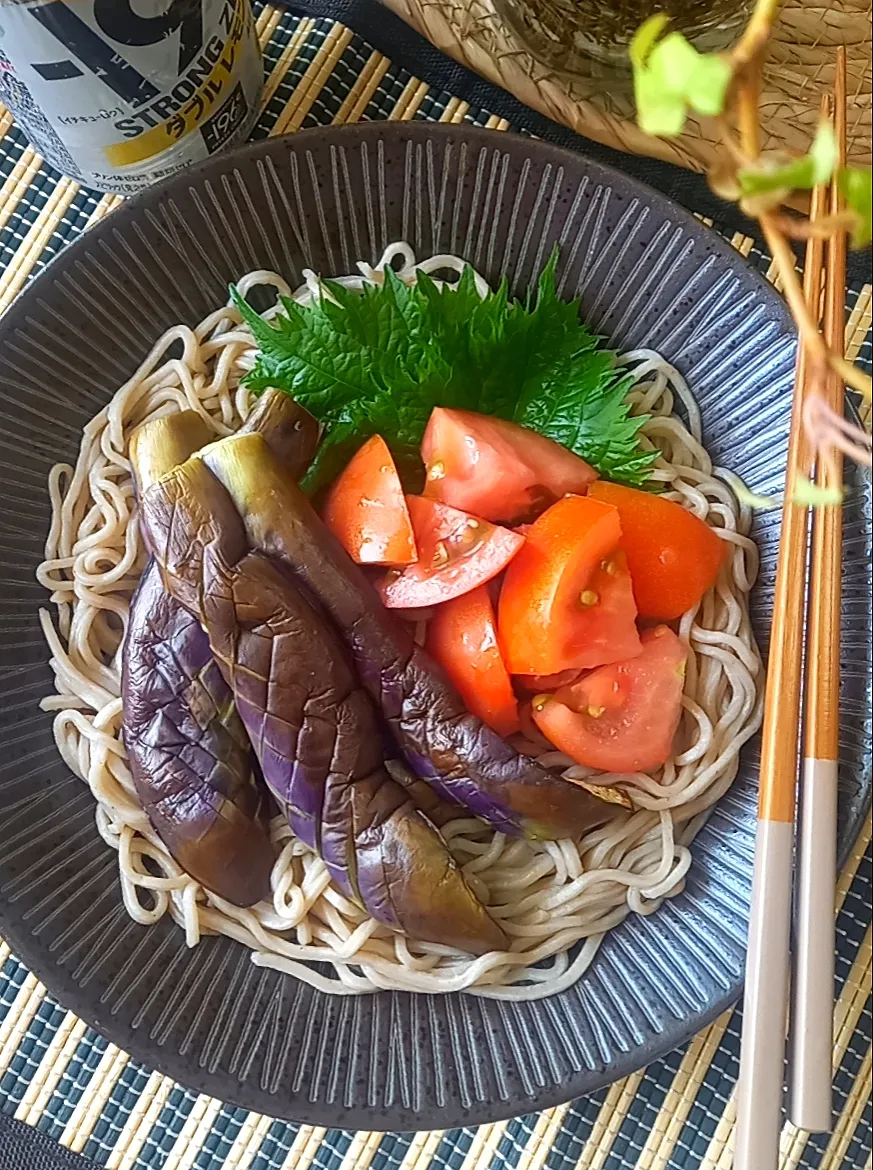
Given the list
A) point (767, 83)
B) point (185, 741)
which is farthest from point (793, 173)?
point (767, 83)

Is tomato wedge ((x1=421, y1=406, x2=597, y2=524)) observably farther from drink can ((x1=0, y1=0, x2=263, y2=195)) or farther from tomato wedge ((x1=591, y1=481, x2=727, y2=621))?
drink can ((x1=0, y1=0, x2=263, y2=195))

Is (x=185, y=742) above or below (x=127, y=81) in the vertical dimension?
below

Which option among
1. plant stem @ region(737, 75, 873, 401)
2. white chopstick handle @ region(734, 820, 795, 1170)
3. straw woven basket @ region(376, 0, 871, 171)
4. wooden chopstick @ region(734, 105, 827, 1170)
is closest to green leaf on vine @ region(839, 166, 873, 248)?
plant stem @ region(737, 75, 873, 401)

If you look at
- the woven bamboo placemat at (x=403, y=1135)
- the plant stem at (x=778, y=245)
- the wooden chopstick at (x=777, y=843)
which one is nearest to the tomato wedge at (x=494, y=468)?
the wooden chopstick at (x=777, y=843)

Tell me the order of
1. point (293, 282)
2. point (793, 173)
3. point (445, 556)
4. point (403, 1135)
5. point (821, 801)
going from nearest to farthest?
point (793, 173)
point (821, 801)
point (445, 556)
point (403, 1135)
point (293, 282)

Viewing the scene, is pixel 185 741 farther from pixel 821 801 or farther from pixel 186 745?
pixel 821 801

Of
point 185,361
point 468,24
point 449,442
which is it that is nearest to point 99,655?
point 185,361

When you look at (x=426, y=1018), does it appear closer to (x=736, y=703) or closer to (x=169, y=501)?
(x=736, y=703)

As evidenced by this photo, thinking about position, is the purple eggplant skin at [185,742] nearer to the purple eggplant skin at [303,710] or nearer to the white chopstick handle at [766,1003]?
the purple eggplant skin at [303,710]
